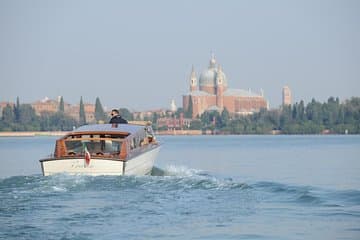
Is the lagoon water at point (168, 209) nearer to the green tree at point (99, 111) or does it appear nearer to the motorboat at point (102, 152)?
the motorboat at point (102, 152)

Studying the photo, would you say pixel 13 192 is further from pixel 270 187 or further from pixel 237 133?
pixel 237 133

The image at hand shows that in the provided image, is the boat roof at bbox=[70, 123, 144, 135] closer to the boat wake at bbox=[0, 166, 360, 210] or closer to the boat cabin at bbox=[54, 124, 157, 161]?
the boat cabin at bbox=[54, 124, 157, 161]

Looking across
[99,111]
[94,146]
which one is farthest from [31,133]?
[94,146]

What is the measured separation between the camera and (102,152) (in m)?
28.3

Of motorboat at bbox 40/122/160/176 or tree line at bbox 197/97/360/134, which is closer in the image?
motorboat at bbox 40/122/160/176

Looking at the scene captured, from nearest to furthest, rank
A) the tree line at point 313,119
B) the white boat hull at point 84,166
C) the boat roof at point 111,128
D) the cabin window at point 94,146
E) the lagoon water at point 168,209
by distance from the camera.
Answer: the lagoon water at point 168,209
the white boat hull at point 84,166
the cabin window at point 94,146
the boat roof at point 111,128
the tree line at point 313,119

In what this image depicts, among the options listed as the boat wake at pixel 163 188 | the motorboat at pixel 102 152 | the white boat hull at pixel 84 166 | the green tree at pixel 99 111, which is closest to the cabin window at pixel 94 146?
the motorboat at pixel 102 152

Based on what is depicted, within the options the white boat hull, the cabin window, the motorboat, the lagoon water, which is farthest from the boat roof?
the lagoon water

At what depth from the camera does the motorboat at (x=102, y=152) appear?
2642 centimetres

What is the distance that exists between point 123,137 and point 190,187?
4403 mm

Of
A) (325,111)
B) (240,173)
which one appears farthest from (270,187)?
(325,111)

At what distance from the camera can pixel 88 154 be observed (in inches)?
1038

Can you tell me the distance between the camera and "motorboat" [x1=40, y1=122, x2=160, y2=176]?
26.4 meters

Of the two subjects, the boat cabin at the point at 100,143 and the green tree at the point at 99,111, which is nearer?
the boat cabin at the point at 100,143
